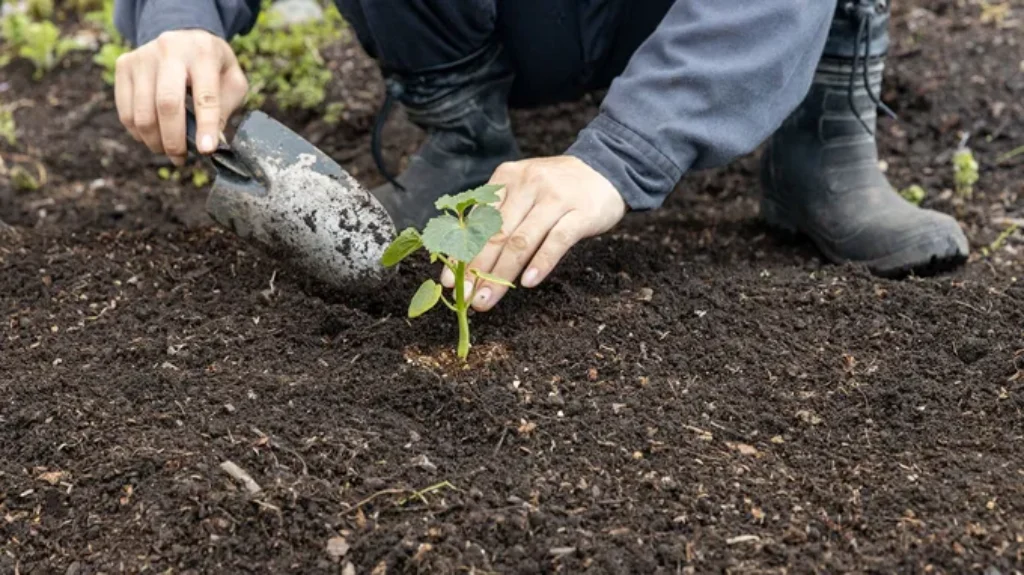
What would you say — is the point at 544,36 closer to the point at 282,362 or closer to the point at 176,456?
the point at 282,362

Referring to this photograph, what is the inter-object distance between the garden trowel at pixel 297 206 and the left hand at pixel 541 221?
240mm

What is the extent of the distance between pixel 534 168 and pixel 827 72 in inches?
36.7

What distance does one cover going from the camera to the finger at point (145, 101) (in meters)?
2.27

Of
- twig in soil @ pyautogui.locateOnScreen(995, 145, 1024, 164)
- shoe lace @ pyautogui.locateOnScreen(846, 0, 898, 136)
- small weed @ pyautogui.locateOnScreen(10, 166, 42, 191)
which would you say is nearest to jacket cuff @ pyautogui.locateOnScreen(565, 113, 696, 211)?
shoe lace @ pyautogui.locateOnScreen(846, 0, 898, 136)

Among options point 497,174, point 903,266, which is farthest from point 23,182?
point 903,266

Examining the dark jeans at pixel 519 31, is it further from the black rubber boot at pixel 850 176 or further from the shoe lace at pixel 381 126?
the black rubber boot at pixel 850 176

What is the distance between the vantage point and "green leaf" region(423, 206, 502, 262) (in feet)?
6.16

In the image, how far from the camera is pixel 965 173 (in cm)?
294

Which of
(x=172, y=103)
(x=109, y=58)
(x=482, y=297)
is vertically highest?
(x=172, y=103)

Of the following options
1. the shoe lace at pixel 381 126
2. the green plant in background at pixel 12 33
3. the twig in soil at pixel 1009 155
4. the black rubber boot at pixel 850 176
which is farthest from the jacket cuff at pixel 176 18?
the twig in soil at pixel 1009 155

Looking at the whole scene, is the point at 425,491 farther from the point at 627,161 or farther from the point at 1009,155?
the point at 1009,155

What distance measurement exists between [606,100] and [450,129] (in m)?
0.73

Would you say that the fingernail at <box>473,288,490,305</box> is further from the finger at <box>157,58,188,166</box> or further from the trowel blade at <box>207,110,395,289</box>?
the finger at <box>157,58,188,166</box>

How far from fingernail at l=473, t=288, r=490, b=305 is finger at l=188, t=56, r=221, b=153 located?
24.1 inches
